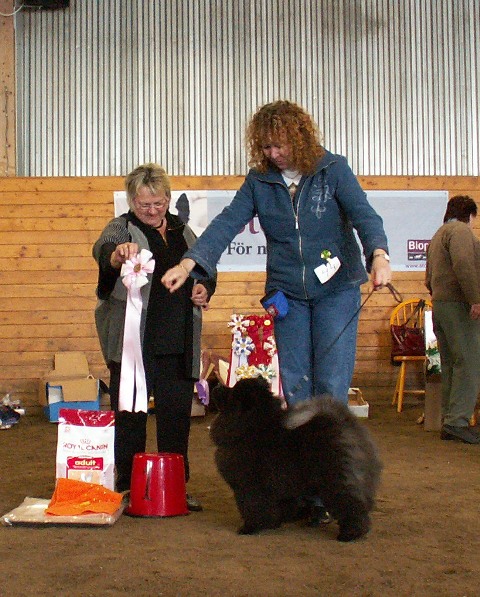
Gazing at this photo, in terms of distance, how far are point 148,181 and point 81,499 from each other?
46.4 inches

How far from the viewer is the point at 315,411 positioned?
264cm

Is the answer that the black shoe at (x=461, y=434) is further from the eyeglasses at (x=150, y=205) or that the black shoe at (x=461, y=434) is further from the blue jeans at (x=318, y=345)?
the eyeglasses at (x=150, y=205)

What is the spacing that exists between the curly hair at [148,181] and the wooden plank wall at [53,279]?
386 cm

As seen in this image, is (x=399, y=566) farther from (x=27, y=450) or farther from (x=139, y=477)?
(x=27, y=450)

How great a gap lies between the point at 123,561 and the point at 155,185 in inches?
54.5

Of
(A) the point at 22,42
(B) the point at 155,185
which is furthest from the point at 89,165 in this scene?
(B) the point at 155,185

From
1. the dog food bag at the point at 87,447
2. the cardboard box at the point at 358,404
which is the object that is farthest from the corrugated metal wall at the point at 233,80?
the dog food bag at the point at 87,447

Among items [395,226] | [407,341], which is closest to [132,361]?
[407,341]

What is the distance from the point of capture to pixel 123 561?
2430mm

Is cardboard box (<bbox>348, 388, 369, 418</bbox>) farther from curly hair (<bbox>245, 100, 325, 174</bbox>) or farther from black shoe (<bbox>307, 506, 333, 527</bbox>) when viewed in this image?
curly hair (<bbox>245, 100, 325, 174</bbox>)

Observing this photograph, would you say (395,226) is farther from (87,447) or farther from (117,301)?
(87,447)

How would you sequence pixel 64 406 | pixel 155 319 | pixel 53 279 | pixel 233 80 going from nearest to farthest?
pixel 155 319 < pixel 64 406 < pixel 53 279 < pixel 233 80

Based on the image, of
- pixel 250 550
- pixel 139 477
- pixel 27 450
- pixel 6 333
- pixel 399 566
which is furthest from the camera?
pixel 6 333

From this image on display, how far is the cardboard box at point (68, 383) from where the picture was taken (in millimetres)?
6426
